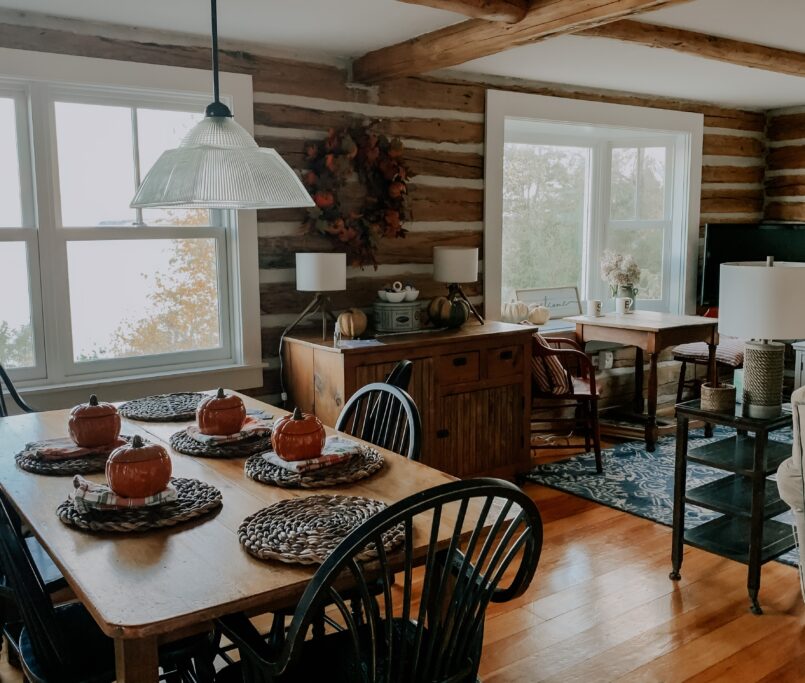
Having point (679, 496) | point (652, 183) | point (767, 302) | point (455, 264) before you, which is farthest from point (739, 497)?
point (652, 183)

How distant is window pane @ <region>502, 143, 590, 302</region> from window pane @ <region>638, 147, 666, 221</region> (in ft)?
1.67

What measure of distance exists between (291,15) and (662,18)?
1.63 metres

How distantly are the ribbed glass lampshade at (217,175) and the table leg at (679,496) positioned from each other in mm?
1926

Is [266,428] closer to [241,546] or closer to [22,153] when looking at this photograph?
[241,546]

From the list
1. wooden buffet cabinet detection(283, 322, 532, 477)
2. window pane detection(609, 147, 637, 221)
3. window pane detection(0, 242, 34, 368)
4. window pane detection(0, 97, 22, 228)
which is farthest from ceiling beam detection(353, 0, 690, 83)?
window pane detection(609, 147, 637, 221)

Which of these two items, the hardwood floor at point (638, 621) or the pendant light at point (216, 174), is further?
the hardwood floor at point (638, 621)

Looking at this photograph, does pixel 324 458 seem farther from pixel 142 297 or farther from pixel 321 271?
pixel 142 297

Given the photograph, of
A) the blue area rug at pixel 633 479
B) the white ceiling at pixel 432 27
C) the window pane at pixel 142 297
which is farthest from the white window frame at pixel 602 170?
the window pane at pixel 142 297

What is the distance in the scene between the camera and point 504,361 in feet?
13.9

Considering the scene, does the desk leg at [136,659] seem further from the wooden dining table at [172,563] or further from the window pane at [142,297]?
the window pane at [142,297]

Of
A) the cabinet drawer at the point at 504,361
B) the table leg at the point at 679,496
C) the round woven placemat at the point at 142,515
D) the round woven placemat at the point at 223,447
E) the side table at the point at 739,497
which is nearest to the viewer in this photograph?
the round woven placemat at the point at 142,515

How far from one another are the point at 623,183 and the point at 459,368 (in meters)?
2.62

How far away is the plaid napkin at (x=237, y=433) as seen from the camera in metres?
2.31

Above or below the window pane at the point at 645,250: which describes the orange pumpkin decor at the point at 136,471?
below
